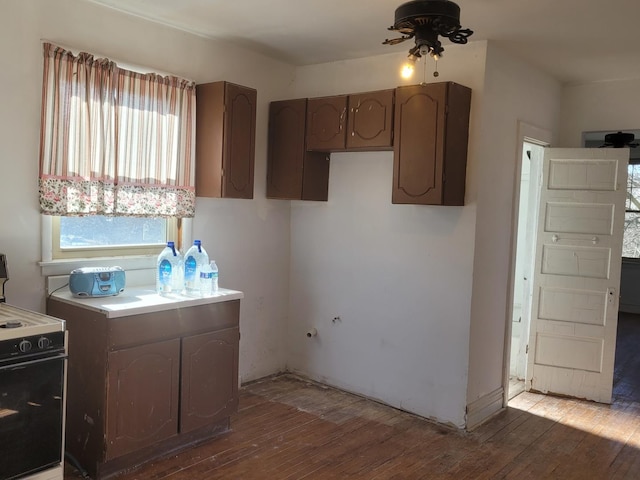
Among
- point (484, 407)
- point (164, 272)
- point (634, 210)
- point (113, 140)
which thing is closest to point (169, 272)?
point (164, 272)

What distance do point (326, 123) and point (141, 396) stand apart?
221 centimetres

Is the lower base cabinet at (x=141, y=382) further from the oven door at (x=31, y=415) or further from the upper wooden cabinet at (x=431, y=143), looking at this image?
the upper wooden cabinet at (x=431, y=143)

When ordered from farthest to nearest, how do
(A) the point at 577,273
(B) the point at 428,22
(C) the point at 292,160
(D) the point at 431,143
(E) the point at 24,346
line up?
(A) the point at 577,273 < (C) the point at 292,160 < (D) the point at 431,143 < (B) the point at 428,22 < (E) the point at 24,346

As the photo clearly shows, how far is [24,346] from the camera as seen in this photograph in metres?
2.26

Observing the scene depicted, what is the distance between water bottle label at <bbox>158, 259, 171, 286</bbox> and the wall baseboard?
6.94ft

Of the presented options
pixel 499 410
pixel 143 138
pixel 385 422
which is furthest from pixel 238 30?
pixel 499 410

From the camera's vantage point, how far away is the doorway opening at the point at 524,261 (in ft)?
14.9

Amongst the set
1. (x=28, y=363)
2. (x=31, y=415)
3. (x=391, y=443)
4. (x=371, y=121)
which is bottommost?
(x=391, y=443)

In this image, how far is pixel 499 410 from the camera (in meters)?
4.04

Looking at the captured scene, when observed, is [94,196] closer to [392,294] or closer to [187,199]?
[187,199]

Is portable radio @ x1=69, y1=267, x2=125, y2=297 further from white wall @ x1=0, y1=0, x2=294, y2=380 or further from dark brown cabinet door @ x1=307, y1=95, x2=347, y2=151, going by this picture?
dark brown cabinet door @ x1=307, y1=95, x2=347, y2=151

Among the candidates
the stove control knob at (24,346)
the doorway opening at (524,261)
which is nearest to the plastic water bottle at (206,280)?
the stove control knob at (24,346)

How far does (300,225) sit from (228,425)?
5.63 ft

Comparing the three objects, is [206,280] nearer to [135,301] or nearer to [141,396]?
[135,301]
